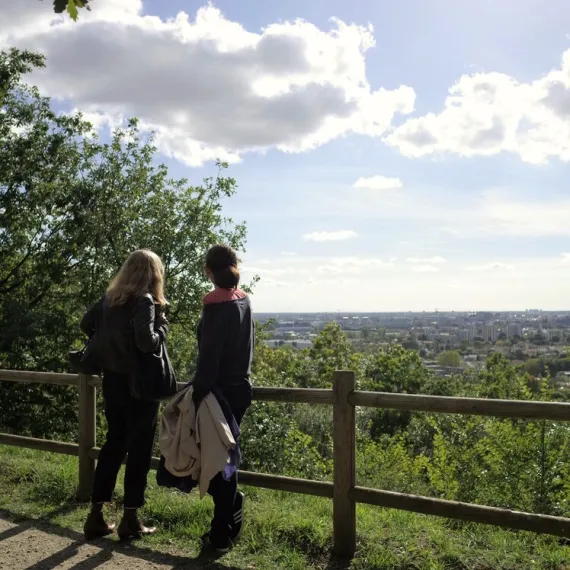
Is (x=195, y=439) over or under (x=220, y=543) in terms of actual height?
over

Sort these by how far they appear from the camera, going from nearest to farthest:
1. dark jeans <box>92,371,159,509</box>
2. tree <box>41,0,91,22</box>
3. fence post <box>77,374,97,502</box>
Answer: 1. tree <box>41,0,91,22</box>
2. dark jeans <box>92,371,159,509</box>
3. fence post <box>77,374,97,502</box>

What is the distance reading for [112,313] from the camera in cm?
427

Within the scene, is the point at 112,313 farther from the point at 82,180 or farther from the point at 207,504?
the point at 82,180

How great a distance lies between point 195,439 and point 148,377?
1.77ft

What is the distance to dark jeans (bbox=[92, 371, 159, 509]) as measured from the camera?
4332 millimetres

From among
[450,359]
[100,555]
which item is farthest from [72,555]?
[450,359]

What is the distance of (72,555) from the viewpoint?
420 centimetres

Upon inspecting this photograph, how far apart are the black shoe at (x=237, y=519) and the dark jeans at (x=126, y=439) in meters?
0.70

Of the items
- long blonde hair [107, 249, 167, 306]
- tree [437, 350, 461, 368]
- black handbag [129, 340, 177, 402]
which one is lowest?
tree [437, 350, 461, 368]

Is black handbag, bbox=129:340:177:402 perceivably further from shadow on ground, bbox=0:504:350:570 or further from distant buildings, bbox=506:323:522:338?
distant buildings, bbox=506:323:522:338

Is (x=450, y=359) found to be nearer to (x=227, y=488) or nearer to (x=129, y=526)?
(x=129, y=526)

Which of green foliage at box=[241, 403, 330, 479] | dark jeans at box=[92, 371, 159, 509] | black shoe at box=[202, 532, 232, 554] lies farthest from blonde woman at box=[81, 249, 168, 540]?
green foliage at box=[241, 403, 330, 479]

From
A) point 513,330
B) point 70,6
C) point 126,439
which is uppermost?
point 70,6

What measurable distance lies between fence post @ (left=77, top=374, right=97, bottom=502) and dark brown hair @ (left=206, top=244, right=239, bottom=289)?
186cm
